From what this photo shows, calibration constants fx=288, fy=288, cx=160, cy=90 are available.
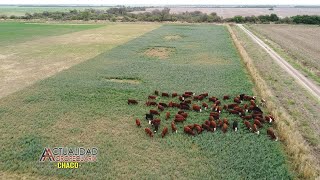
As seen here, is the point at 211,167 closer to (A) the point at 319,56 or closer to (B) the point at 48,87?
(B) the point at 48,87

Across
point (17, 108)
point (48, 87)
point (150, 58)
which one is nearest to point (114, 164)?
point (17, 108)

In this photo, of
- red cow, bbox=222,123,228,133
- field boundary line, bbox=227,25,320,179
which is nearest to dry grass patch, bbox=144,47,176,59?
field boundary line, bbox=227,25,320,179

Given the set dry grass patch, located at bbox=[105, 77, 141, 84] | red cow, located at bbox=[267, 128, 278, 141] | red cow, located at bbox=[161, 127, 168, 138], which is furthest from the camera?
dry grass patch, located at bbox=[105, 77, 141, 84]

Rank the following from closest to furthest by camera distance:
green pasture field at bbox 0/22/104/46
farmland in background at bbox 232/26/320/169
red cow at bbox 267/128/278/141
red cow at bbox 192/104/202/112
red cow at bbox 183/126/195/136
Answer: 1. red cow at bbox 267/128/278/141
2. red cow at bbox 183/126/195/136
3. farmland in background at bbox 232/26/320/169
4. red cow at bbox 192/104/202/112
5. green pasture field at bbox 0/22/104/46

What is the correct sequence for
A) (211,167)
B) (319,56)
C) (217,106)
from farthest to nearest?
(319,56), (217,106), (211,167)

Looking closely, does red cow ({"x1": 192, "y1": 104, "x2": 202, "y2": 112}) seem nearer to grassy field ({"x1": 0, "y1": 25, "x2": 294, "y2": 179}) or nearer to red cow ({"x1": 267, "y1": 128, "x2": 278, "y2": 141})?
grassy field ({"x1": 0, "y1": 25, "x2": 294, "y2": 179})

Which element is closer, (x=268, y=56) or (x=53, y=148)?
(x=53, y=148)
